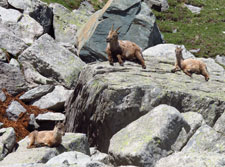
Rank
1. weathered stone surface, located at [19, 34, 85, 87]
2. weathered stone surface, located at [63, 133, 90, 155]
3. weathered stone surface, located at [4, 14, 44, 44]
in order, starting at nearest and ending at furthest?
weathered stone surface, located at [63, 133, 90, 155]
weathered stone surface, located at [19, 34, 85, 87]
weathered stone surface, located at [4, 14, 44, 44]

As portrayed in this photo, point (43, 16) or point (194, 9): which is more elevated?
point (43, 16)

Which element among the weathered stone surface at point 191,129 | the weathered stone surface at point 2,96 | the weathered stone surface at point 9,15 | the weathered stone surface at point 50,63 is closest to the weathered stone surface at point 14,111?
the weathered stone surface at point 2,96

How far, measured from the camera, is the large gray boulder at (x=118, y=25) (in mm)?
20625

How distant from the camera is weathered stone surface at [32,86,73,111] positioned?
16.5 metres

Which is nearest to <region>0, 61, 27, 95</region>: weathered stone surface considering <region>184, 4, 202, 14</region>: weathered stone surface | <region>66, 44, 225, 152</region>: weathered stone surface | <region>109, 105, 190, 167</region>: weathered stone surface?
<region>66, 44, 225, 152</region>: weathered stone surface

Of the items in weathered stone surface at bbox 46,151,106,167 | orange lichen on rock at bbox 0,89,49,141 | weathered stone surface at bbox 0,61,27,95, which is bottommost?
orange lichen on rock at bbox 0,89,49,141

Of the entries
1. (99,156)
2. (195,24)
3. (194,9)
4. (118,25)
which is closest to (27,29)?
(118,25)

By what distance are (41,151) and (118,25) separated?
12578mm

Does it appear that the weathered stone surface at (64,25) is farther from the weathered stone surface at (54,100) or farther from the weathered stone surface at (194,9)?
the weathered stone surface at (194,9)

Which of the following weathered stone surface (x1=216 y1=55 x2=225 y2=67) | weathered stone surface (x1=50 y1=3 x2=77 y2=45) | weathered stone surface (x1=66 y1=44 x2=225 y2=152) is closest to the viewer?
weathered stone surface (x1=66 y1=44 x2=225 y2=152)

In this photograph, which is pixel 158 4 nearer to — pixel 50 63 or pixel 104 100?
pixel 50 63

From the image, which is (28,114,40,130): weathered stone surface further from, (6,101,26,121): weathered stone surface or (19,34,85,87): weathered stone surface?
(19,34,85,87): weathered stone surface

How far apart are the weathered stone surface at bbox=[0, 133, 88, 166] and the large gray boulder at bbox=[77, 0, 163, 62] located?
9277 millimetres

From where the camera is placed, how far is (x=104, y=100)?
12.8 meters
